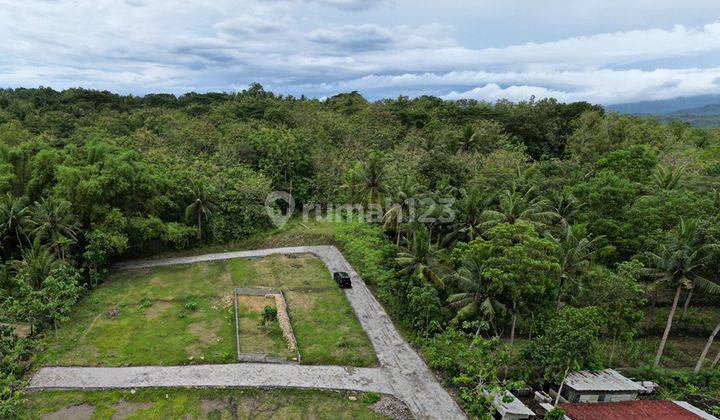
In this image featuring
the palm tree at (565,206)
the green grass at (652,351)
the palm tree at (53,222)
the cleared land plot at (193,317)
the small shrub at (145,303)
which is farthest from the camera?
the palm tree at (565,206)

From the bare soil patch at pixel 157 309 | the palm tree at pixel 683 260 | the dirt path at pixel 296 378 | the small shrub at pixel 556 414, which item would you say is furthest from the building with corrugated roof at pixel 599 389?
the bare soil patch at pixel 157 309

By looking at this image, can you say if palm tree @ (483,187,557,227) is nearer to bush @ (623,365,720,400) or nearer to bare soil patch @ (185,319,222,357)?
bush @ (623,365,720,400)

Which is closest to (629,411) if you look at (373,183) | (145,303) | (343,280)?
(343,280)

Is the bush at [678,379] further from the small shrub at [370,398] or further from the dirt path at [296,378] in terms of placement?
the small shrub at [370,398]

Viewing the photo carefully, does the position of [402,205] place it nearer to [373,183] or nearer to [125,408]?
[373,183]

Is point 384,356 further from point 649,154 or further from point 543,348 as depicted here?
point 649,154

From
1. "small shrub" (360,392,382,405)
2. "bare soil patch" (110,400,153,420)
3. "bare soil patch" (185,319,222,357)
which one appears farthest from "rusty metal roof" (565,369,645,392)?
"bare soil patch" (110,400,153,420)
